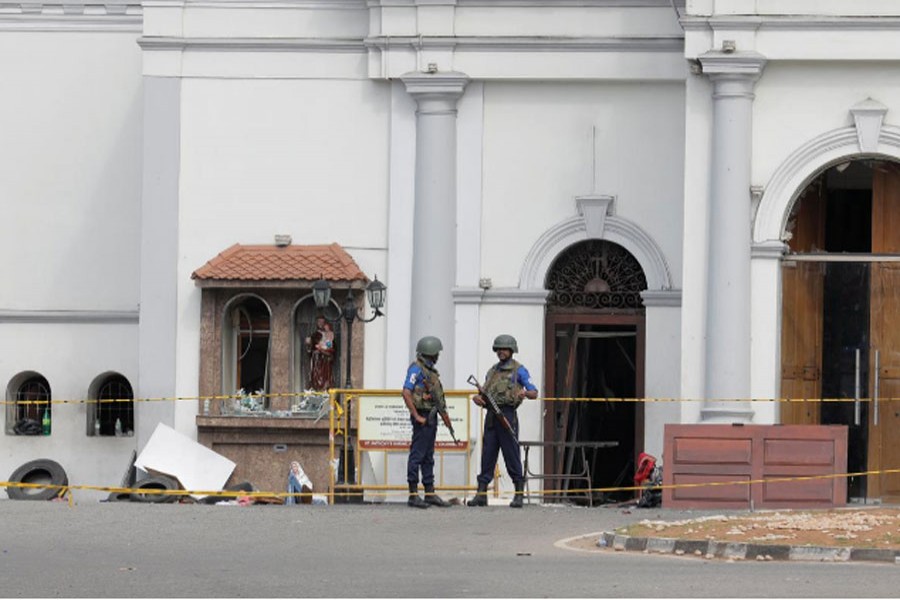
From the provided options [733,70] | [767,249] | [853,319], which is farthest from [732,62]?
[853,319]

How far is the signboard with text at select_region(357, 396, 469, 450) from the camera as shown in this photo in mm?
30250

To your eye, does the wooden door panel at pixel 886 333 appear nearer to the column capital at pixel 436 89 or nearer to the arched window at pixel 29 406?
the column capital at pixel 436 89

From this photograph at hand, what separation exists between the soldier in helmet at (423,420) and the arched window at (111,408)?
34.3ft

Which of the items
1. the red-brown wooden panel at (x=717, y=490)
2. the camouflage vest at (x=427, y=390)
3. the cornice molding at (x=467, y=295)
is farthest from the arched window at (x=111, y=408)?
the red-brown wooden panel at (x=717, y=490)

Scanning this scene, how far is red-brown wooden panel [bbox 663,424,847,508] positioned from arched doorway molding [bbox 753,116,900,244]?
3.27 m

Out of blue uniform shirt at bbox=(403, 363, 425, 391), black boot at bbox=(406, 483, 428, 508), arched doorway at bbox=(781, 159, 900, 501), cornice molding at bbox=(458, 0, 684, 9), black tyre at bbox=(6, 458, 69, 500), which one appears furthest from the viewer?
black tyre at bbox=(6, 458, 69, 500)

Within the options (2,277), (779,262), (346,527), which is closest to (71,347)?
(2,277)

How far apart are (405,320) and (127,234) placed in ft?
17.6

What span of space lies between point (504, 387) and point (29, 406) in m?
11.6

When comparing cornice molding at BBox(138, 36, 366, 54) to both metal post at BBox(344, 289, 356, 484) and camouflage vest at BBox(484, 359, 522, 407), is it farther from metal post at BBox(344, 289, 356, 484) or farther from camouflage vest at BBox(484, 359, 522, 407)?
camouflage vest at BBox(484, 359, 522, 407)

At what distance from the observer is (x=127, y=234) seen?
37719 mm

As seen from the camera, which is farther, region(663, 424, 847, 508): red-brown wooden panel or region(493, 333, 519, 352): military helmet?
region(663, 424, 847, 508): red-brown wooden panel

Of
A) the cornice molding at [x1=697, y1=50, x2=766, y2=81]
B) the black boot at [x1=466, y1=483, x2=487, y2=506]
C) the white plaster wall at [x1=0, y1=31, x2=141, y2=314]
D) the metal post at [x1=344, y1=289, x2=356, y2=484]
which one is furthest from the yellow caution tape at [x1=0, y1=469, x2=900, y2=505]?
the white plaster wall at [x1=0, y1=31, x2=141, y2=314]

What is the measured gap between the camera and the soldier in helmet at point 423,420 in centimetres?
2777
